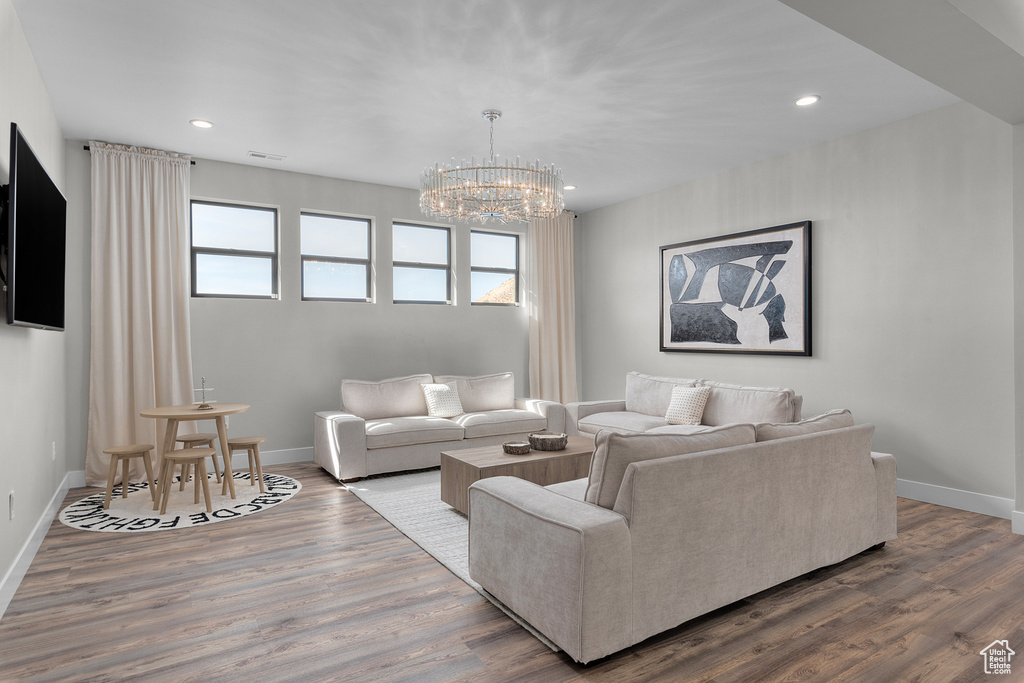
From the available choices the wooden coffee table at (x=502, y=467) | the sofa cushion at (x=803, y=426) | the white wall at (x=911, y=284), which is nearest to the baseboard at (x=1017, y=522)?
the white wall at (x=911, y=284)

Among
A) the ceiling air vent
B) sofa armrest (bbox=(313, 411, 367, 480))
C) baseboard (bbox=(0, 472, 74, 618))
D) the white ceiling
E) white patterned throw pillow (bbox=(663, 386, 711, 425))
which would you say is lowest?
baseboard (bbox=(0, 472, 74, 618))

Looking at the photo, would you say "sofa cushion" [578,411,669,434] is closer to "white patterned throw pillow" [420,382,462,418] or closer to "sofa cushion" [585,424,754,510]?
"white patterned throw pillow" [420,382,462,418]

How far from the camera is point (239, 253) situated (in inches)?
217

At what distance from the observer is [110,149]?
4.82 meters

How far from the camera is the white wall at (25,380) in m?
2.74

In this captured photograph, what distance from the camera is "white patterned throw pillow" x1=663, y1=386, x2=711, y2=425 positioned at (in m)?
5.16

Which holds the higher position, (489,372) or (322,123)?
(322,123)

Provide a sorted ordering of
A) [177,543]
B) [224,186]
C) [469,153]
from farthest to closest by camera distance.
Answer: [224,186], [469,153], [177,543]

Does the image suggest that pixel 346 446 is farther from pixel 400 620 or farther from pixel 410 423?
pixel 400 620

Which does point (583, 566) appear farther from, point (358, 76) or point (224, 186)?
point (224, 186)

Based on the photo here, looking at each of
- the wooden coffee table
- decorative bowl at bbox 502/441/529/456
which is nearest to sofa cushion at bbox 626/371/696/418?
the wooden coffee table

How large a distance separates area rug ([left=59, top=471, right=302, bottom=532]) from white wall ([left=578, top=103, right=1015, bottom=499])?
13.8 feet

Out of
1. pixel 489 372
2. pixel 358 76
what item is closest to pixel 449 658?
pixel 358 76

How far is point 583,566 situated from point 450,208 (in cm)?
282
